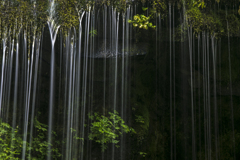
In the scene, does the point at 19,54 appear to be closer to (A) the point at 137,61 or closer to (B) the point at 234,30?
(A) the point at 137,61

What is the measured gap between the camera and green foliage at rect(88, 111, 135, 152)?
16.3 ft

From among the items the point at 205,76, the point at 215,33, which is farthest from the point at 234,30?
the point at 205,76

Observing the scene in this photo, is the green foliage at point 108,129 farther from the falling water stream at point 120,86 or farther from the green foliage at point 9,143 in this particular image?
the green foliage at point 9,143

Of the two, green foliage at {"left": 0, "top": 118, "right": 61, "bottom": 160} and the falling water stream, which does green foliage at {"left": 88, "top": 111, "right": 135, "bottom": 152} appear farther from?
green foliage at {"left": 0, "top": 118, "right": 61, "bottom": 160}

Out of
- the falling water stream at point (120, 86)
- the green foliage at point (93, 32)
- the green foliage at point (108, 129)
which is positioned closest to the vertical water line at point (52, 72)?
the falling water stream at point (120, 86)

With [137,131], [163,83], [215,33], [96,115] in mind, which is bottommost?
[137,131]

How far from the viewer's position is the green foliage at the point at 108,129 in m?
4.96

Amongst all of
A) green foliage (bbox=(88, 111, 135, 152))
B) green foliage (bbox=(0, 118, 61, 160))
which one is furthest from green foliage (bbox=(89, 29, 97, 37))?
green foliage (bbox=(0, 118, 61, 160))

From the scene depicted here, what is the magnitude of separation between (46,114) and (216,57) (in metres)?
4.78

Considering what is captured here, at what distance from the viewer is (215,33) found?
486 centimetres

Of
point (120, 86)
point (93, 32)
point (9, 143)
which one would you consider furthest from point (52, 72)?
point (9, 143)

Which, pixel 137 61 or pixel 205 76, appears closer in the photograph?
pixel 205 76

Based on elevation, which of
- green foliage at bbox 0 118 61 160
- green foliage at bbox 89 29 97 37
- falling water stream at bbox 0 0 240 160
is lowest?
green foliage at bbox 0 118 61 160

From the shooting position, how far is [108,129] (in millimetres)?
5016
